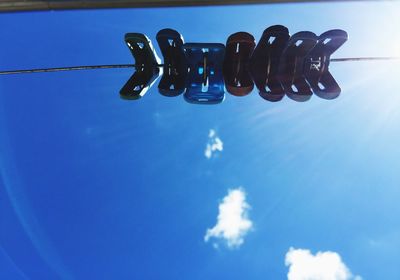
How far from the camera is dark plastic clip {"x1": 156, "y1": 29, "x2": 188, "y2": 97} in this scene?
162 inches

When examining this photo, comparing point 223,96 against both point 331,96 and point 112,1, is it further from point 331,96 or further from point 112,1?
point 112,1

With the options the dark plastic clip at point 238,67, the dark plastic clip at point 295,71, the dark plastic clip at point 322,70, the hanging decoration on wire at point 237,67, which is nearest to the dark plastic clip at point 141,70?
the hanging decoration on wire at point 237,67

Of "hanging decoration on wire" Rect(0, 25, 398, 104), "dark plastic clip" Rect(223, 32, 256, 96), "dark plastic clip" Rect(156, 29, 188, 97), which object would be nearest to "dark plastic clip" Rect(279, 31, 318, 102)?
"hanging decoration on wire" Rect(0, 25, 398, 104)

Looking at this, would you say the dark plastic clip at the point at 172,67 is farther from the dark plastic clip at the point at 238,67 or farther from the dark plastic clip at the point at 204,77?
the dark plastic clip at the point at 238,67

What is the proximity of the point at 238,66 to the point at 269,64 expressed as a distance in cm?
37

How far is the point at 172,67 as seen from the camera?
4320 mm

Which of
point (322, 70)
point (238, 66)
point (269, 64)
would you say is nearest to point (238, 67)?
point (238, 66)

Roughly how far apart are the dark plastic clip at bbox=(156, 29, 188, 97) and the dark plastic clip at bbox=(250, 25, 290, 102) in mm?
822

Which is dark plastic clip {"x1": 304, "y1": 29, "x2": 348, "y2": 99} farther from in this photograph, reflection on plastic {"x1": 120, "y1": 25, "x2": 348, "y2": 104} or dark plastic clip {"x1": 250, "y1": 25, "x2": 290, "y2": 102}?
dark plastic clip {"x1": 250, "y1": 25, "x2": 290, "y2": 102}

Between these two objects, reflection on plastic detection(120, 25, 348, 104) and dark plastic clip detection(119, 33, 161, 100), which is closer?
reflection on plastic detection(120, 25, 348, 104)

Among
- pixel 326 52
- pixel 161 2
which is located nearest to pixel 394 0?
pixel 326 52

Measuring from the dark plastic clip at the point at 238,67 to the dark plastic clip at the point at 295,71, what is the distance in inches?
14.7

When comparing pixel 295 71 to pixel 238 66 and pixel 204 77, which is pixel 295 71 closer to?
pixel 238 66

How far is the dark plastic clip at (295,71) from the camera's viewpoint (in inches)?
160
